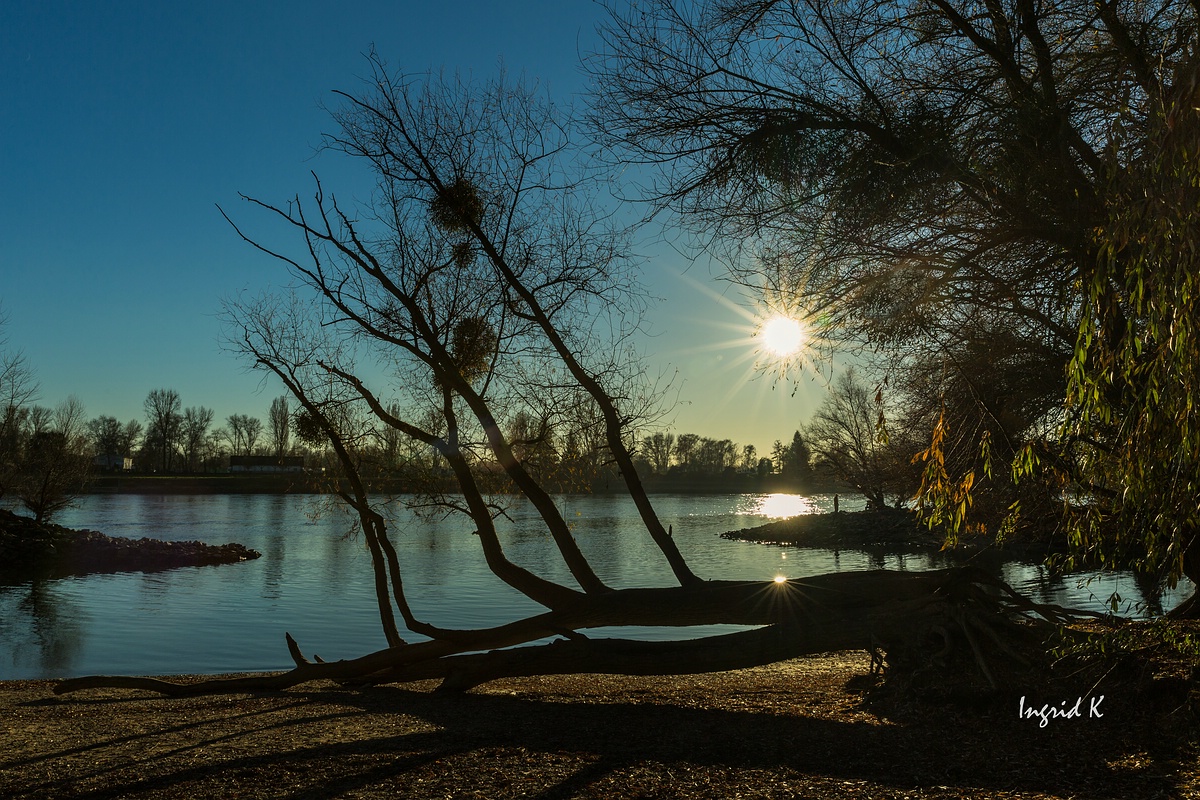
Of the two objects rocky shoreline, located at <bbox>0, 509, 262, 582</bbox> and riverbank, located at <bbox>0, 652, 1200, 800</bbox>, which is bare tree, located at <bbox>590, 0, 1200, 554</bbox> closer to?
riverbank, located at <bbox>0, 652, 1200, 800</bbox>

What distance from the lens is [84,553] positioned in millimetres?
32719

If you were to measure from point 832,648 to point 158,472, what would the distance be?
378 ft

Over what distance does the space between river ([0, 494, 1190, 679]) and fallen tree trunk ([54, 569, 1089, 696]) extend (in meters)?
0.96

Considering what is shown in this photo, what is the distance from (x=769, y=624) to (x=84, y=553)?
109ft

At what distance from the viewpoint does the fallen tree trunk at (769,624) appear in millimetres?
6820

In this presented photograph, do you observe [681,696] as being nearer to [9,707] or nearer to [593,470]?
[593,470]

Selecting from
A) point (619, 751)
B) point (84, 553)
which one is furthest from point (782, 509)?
point (619, 751)

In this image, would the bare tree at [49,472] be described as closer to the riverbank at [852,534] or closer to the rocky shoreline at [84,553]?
the rocky shoreline at [84,553]

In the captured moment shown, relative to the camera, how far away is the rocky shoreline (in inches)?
1209

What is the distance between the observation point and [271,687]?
31.8ft

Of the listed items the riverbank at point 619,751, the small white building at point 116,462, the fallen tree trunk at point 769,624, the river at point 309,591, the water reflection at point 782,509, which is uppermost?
the small white building at point 116,462

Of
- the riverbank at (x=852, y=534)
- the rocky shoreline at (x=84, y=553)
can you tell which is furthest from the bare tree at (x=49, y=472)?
the riverbank at (x=852, y=534)

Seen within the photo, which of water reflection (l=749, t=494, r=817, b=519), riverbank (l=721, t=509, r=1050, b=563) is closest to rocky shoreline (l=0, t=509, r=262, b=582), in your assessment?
riverbank (l=721, t=509, r=1050, b=563)

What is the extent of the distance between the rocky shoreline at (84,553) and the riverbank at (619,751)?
2682cm
